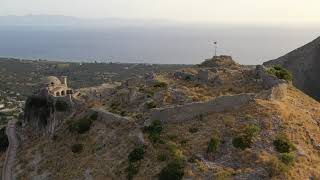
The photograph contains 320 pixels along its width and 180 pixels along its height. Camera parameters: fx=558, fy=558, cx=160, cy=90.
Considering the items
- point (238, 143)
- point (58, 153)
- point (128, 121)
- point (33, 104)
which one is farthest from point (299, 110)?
point (33, 104)

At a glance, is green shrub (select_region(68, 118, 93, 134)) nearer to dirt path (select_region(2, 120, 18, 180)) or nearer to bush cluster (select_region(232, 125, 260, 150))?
dirt path (select_region(2, 120, 18, 180))

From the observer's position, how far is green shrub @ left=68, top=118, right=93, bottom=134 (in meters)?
37.4

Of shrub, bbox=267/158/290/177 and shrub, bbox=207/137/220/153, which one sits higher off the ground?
shrub, bbox=207/137/220/153

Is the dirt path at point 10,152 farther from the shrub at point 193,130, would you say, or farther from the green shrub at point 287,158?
the green shrub at point 287,158

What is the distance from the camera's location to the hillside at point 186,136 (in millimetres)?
28500

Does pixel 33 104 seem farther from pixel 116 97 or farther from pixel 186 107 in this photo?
pixel 186 107

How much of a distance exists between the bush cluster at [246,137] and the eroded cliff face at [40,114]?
667 inches

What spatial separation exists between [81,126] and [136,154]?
8123 mm

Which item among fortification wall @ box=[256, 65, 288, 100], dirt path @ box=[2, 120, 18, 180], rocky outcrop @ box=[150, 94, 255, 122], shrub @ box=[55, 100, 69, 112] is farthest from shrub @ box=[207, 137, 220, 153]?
shrub @ box=[55, 100, 69, 112]

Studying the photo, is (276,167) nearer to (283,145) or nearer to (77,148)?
(283,145)

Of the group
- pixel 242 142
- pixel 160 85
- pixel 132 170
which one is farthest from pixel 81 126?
pixel 242 142

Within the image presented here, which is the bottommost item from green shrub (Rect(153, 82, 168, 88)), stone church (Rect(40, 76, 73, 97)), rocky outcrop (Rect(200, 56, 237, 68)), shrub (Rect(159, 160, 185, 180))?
shrub (Rect(159, 160, 185, 180))

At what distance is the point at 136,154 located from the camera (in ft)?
101

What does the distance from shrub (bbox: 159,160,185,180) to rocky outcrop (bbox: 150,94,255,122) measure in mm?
4801
